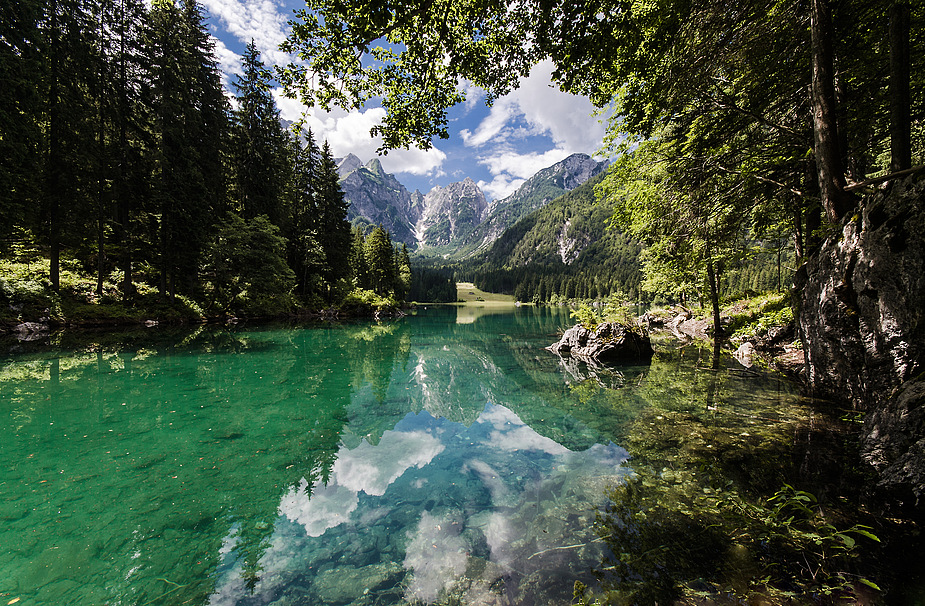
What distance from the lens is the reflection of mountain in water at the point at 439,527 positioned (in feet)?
11.4

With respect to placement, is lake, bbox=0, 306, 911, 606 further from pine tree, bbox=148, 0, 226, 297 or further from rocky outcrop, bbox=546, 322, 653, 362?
pine tree, bbox=148, 0, 226, 297

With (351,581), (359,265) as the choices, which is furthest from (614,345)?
(359,265)

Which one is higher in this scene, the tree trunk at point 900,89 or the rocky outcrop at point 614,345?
the tree trunk at point 900,89

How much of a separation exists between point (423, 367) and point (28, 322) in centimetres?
2306

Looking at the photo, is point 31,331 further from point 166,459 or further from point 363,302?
point 363,302

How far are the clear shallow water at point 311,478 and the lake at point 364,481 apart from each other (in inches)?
1.2

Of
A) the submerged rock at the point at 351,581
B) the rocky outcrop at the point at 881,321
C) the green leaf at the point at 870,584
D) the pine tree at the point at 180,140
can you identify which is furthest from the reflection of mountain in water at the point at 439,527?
the pine tree at the point at 180,140

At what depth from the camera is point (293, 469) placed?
19.7 feet

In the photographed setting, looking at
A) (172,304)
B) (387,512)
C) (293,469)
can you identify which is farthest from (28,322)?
(387,512)

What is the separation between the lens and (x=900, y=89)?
536 centimetres

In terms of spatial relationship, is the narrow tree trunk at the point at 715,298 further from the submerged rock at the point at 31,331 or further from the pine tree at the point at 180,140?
the pine tree at the point at 180,140

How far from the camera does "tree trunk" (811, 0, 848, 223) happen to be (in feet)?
18.7

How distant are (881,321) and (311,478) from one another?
30.4 ft

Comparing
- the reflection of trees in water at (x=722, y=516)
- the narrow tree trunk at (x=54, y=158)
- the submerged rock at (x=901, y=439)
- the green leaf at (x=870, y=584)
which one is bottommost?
the reflection of trees in water at (x=722, y=516)
